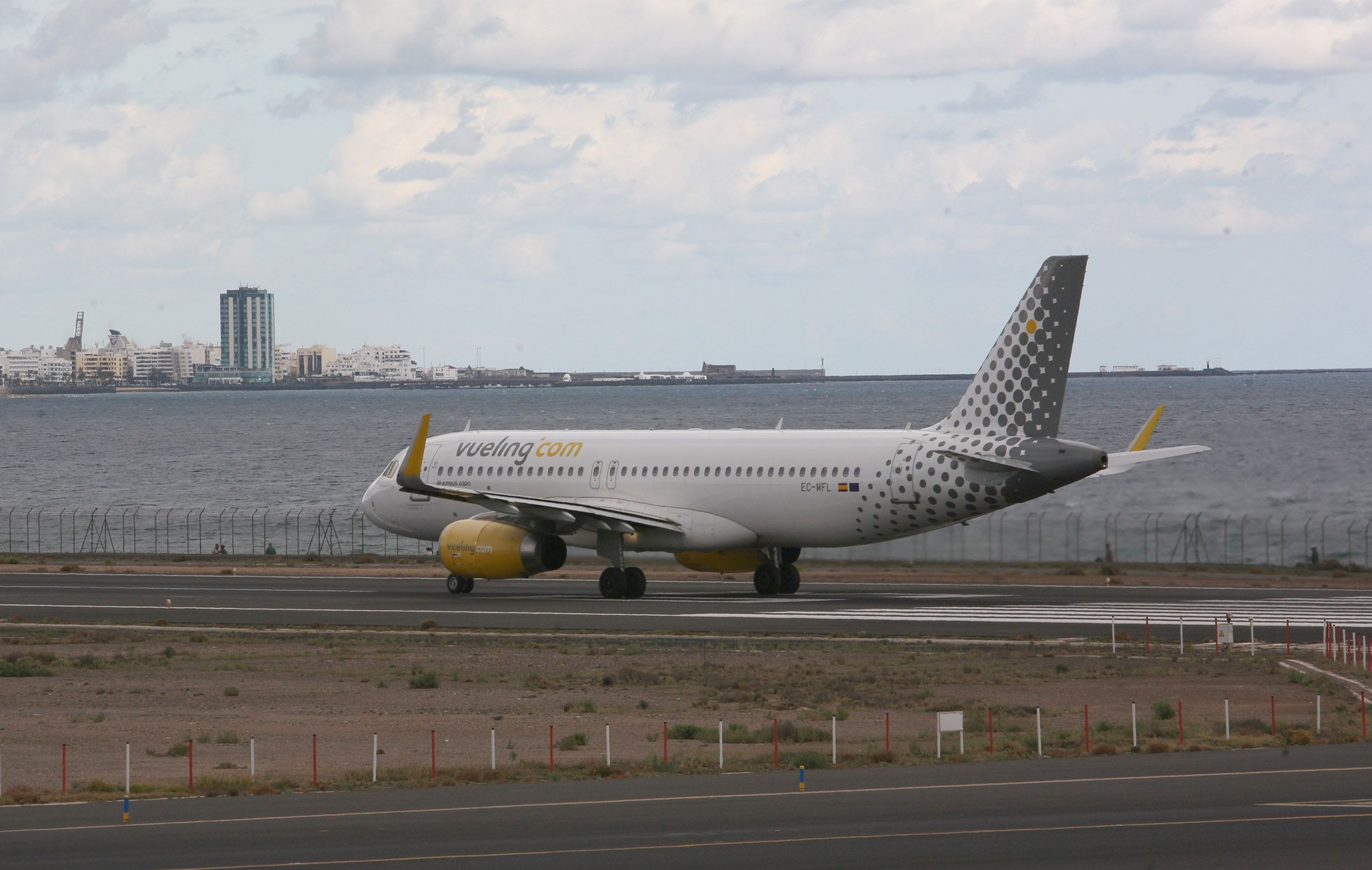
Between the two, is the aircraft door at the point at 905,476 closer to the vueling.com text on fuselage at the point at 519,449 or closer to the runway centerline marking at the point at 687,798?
the vueling.com text on fuselage at the point at 519,449

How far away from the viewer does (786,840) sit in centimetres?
1734

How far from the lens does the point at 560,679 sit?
32312 millimetres

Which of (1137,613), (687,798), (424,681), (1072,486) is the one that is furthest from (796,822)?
(1072,486)

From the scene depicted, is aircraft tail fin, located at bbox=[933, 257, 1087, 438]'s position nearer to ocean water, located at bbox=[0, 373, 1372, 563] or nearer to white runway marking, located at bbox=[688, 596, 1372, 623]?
white runway marking, located at bbox=[688, 596, 1372, 623]

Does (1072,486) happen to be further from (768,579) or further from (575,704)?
(575,704)

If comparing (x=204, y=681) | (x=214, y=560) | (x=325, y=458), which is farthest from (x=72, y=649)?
(x=325, y=458)

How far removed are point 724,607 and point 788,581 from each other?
3837mm

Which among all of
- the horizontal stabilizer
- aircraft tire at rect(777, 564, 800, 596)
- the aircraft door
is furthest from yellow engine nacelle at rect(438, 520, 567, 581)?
the horizontal stabilizer

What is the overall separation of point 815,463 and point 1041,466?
6110mm

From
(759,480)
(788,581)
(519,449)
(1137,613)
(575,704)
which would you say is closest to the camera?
(575,704)

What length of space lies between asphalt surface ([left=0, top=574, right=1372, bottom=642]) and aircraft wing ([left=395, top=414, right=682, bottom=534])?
2.12 metres

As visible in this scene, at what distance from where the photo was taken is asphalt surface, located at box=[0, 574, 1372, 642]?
39.6m

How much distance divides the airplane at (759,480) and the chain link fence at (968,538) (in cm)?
1086

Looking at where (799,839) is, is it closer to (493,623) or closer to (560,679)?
(560,679)
